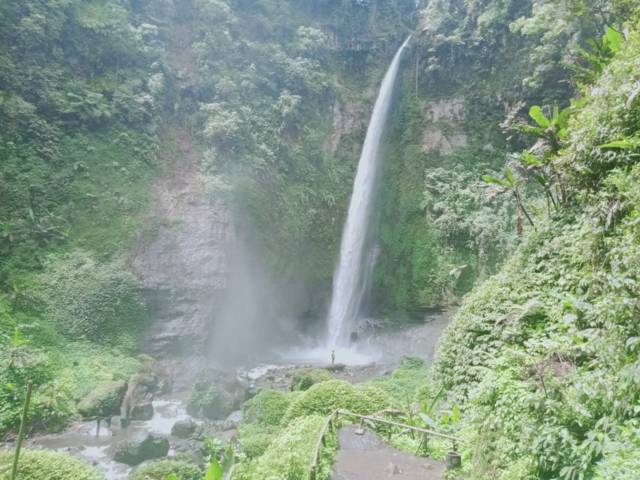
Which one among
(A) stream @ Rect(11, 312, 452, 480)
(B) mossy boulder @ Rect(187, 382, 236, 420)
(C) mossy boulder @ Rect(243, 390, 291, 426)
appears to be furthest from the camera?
(B) mossy boulder @ Rect(187, 382, 236, 420)

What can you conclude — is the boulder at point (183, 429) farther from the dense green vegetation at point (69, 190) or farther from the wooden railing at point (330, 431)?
the wooden railing at point (330, 431)

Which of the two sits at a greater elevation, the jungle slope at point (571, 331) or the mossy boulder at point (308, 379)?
the jungle slope at point (571, 331)

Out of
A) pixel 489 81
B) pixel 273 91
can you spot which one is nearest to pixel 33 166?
pixel 273 91

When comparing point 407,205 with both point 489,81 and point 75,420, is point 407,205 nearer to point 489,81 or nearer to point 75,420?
point 489,81

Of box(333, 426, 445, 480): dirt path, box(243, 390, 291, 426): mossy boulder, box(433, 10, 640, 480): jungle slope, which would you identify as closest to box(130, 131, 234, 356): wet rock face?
box(243, 390, 291, 426): mossy boulder

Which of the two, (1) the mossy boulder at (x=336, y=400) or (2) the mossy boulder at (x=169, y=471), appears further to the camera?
(2) the mossy boulder at (x=169, y=471)

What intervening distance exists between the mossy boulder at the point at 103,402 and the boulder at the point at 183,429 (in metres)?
1.81

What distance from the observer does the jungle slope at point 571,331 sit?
10.3 feet

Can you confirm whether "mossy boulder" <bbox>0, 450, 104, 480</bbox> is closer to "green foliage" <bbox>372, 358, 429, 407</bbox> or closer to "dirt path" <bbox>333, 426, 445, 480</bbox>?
"dirt path" <bbox>333, 426, 445, 480</bbox>

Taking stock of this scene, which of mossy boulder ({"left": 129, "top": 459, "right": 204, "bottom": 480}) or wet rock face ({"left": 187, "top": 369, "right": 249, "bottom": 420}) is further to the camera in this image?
wet rock face ({"left": 187, "top": 369, "right": 249, "bottom": 420})

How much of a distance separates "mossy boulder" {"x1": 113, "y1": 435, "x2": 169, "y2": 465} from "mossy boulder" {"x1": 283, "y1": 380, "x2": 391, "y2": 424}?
414cm

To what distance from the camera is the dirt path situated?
14.9ft

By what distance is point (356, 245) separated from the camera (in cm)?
1986

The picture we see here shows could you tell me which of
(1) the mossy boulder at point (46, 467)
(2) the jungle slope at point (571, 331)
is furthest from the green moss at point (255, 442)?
(2) the jungle slope at point (571, 331)
